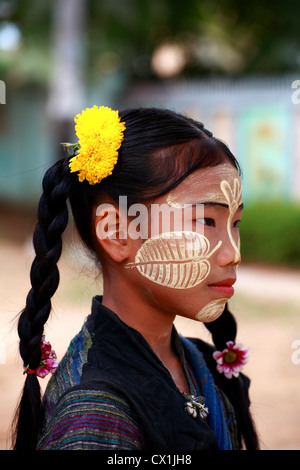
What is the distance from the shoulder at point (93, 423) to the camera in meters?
1.51

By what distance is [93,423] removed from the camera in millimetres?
1518

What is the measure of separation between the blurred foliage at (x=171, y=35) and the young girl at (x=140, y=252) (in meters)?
10.7

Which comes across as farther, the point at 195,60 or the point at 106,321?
the point at 195,60

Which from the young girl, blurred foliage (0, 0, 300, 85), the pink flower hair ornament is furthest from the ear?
blurred foliage (0, 0, 300, 85)

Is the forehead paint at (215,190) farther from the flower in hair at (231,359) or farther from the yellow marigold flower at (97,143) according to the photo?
the flower in hair at (231,359)

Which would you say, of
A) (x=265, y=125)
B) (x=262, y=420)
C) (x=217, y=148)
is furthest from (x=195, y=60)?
(x=217, y=148)

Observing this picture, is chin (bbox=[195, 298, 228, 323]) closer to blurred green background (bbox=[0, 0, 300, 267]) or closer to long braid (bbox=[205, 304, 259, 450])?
long braid (bbox=[205, 304, 259, 450])

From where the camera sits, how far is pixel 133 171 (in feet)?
5.76

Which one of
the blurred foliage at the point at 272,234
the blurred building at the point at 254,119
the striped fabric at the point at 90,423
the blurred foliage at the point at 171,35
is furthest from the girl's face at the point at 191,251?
the blurred foliage at the point at 171,35

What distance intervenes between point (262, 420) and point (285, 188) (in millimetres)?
6957

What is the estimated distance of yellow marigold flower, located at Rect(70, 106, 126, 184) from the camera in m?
1.75

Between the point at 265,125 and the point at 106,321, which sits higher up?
the point at 265,125

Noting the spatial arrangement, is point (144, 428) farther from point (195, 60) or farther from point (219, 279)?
point (195, 60)

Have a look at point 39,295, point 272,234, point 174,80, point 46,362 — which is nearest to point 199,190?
point 39,295
